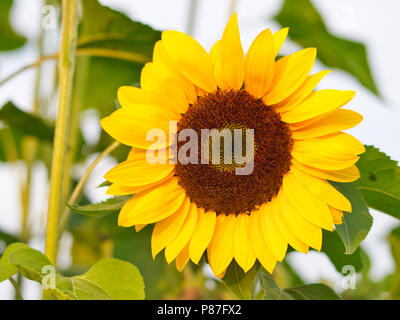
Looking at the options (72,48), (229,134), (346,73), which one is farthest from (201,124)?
(346,73)

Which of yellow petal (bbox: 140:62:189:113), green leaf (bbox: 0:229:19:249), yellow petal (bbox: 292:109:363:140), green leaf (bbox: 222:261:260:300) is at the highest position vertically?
yellow petal (bbox: 140:62:189:113)

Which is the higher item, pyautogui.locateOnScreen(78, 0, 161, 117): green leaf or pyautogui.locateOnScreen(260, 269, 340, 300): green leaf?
pyautogui.locateOnScreen(78, 0, 161, 117): green leaf

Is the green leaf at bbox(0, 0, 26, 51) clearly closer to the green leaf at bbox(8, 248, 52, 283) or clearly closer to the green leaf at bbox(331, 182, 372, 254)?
the green leaf at bbox(8, 248, 52, 283)

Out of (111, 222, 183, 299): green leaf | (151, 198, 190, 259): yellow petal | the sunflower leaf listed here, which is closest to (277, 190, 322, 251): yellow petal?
(151, 198, 190, 259): yellow petal

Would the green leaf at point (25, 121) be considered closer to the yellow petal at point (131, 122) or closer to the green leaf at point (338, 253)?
the yellow petal at point (131, 122)

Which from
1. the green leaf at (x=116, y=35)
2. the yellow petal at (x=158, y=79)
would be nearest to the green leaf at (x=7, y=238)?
the green leaf at (x=116, y=35)

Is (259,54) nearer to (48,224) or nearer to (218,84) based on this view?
(218,84)

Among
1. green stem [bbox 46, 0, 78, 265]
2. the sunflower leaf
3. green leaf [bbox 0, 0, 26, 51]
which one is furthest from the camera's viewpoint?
green leaf [bbox 0, 0, 26, 51]
